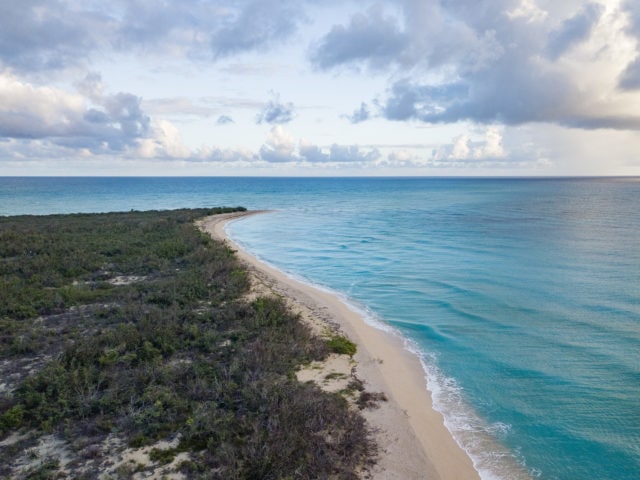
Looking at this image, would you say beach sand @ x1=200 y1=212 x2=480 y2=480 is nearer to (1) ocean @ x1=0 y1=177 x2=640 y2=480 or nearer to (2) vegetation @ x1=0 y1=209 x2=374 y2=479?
(1) ocean @ x1=0 y1=177 x2=640 y2=480

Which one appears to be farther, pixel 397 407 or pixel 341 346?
pixel 341 346

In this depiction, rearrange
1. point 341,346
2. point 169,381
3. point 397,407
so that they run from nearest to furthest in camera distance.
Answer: point 169,381
point 397,407
point 341,346

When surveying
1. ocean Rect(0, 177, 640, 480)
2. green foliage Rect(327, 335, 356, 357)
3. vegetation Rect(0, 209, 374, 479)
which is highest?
vegetation Rect(0, 209, 374, 479)

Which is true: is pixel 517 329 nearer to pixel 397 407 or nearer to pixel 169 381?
pixel 397 407

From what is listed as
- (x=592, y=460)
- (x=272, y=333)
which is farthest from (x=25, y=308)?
(x=592, y=460)

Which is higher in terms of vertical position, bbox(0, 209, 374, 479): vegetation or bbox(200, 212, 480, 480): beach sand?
bbox(0, 209, 374, 479): vegetation

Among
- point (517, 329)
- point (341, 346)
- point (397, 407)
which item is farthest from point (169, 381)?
point (517, 329)

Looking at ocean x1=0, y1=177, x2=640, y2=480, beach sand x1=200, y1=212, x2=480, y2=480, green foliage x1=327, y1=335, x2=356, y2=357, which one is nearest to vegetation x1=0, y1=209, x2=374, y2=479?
green foliage x1=327, y1=335, x2=356, y2=357

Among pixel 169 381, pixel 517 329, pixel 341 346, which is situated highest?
pixel 169 381
